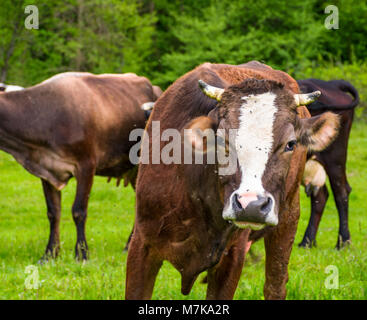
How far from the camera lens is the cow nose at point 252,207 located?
117 inches

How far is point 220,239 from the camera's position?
Result: 3.73 m

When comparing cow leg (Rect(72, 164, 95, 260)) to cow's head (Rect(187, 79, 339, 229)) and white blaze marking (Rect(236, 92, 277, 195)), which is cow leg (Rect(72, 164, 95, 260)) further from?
white blaze marking (Rect(236, 92, 277, 195))

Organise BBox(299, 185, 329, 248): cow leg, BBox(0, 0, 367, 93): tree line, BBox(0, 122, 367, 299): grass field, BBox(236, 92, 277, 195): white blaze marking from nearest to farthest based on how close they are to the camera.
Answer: BBox(236, 92, 277, 195): white blaze marking
BBox(0, 122, 367, 299): grass field
BBox(299, 185, 329, 248): cow leg
BBox(0, 0, 367, 93): tree line

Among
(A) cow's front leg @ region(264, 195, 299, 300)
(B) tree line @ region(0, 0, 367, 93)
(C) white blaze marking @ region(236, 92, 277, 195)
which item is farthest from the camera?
(B) tree line @ region(0, 0, 367, 93)

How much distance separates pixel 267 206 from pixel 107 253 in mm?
5020

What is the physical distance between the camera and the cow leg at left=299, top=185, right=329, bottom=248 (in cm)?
842

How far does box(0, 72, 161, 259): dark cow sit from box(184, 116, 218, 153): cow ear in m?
4.23

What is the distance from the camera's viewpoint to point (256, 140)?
323cm

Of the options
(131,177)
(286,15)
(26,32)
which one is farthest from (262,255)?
(286,15)

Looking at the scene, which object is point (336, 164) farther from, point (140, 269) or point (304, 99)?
point (140, 269)

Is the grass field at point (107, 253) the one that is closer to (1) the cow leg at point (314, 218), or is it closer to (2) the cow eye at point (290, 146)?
(1) the cow leg at point (314, 218)

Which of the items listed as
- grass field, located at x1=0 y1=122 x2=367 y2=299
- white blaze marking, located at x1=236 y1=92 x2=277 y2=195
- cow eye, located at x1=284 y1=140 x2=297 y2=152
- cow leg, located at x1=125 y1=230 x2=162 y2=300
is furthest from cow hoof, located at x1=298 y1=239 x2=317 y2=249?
white blaze marking, located at x1=236 y1=92 x2=277 y2=195

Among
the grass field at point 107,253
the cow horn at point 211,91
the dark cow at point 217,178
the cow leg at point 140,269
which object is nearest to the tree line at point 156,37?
the grass field at point 107,253

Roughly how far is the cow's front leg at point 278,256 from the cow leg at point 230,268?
0.82 m
